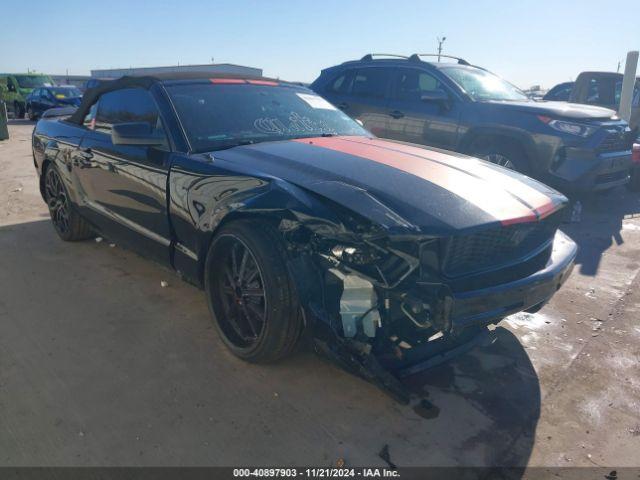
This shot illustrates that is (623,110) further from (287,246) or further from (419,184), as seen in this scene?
(287,246)

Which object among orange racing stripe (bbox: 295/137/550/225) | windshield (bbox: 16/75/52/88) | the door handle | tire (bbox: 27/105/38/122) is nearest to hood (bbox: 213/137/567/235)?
orange racing stripe (bbox: 295/137/550/225)

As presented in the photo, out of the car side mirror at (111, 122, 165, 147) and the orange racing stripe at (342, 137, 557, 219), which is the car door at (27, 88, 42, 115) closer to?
the car side mirror at (111, 122, 165, 147)

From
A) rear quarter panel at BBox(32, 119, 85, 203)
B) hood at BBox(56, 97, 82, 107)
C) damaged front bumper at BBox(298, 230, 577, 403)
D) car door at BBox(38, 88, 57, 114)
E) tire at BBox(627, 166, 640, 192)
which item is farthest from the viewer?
car door at BBox(38, 88, 57, 114)

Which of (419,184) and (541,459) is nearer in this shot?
(541,459)

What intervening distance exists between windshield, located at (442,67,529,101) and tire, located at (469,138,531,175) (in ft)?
1.89

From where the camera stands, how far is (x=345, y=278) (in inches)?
92.0

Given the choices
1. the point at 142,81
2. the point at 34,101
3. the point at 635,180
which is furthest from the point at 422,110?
the point at 34,101

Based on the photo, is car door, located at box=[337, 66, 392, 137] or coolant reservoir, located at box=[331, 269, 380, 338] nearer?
coolant reservoir, located at box=[331, 269, 380, 338]

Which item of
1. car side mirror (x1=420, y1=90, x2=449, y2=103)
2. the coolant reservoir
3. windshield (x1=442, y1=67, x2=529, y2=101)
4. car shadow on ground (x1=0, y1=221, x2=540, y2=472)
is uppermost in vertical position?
windshield (x1=442, y1=67, x2=529, y2=101)

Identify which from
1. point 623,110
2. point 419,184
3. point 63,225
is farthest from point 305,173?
point 623,110

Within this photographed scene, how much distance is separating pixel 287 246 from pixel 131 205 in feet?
5.56

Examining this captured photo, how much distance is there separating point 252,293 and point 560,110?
4.69 metres

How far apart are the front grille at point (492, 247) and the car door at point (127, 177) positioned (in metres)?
1.87

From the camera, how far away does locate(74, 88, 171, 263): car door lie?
11.1 feet
